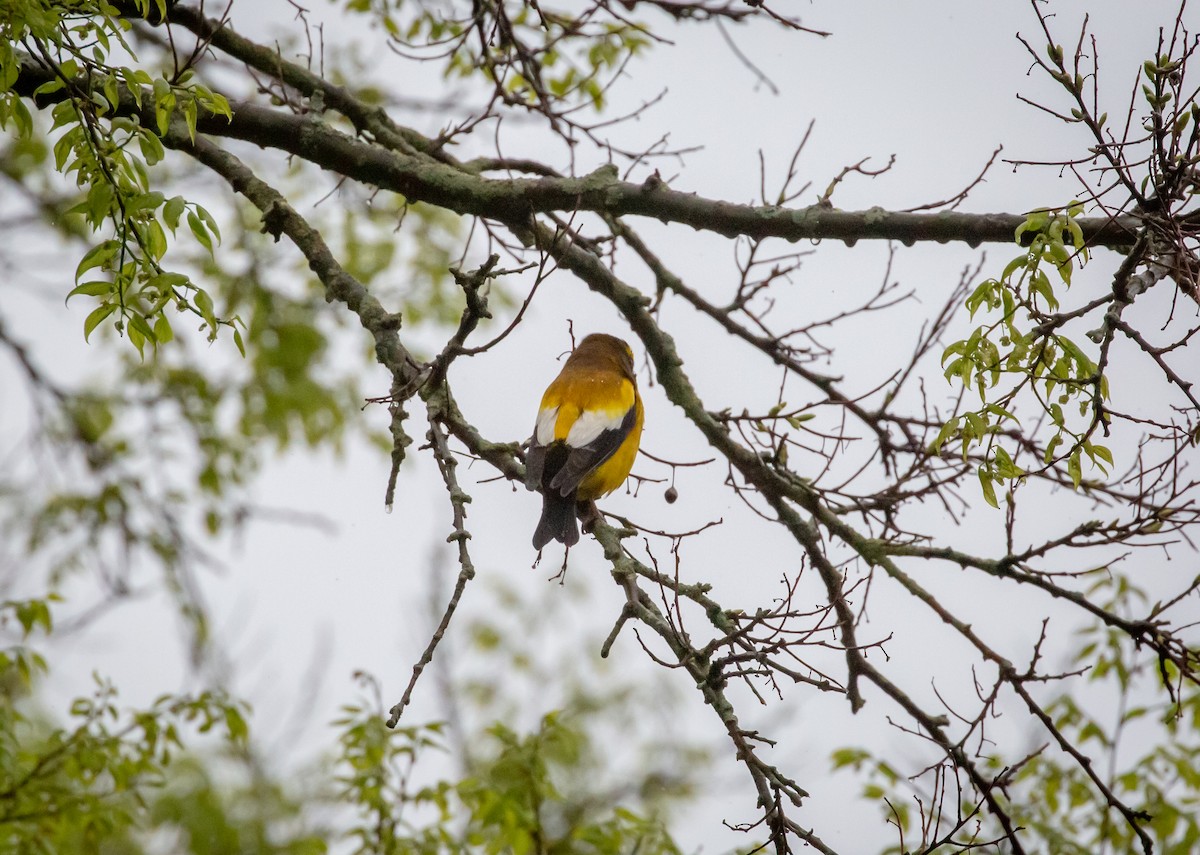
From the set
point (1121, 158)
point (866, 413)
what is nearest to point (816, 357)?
point (866, 413)

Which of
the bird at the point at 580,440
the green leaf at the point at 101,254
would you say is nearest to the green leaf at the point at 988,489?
the bird at the point at 580,440

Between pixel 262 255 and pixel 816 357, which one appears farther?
pixel 262 255

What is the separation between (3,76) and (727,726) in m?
2.79

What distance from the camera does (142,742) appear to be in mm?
5355

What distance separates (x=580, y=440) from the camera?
5691 millimetres

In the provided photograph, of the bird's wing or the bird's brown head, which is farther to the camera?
the bird's brown head

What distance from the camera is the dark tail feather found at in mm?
5086

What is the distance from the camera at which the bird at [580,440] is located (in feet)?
17.1

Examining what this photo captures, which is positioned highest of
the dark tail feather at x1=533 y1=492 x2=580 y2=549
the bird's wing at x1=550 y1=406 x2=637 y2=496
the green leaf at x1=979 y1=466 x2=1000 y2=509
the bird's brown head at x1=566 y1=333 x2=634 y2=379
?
the bird's brown head at x1=566 y1=333 x2=634 y2=379

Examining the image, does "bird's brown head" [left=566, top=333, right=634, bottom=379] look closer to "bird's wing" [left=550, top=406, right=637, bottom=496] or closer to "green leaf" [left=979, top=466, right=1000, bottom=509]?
"bird's wing" [left=550, top=406, right=637, bottom=496]

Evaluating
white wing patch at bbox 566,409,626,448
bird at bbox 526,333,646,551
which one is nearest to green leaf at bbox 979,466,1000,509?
bird at bbox 526,333,646,551

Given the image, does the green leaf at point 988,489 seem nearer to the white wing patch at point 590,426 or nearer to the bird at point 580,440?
the bird at point 580,440

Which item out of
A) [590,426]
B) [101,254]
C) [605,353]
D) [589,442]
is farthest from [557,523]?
[101,254]

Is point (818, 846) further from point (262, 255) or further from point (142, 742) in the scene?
point (262, 255)
